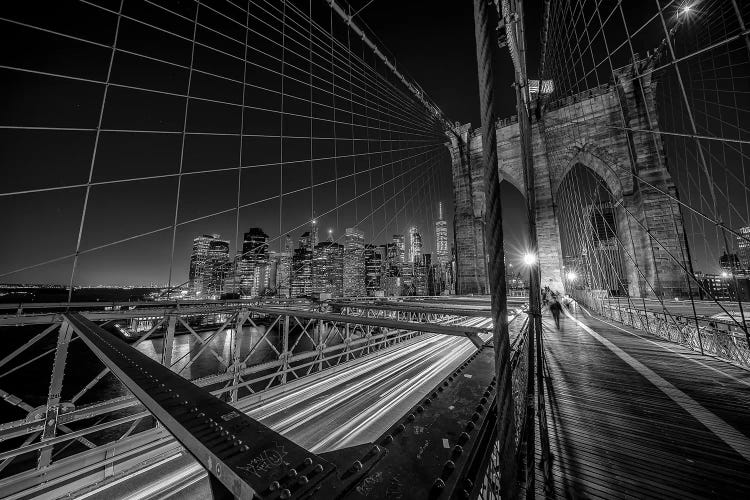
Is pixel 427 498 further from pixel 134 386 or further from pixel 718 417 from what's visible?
pixel 718 417

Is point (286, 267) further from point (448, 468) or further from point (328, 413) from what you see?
point (448, 468)

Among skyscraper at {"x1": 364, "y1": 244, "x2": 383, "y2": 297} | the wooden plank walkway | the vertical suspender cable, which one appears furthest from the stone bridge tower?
the vertical suspender cable

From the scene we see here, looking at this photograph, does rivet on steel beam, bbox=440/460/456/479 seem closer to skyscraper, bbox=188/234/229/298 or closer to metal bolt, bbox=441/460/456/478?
metal bolt, bbox=441/460/456/478

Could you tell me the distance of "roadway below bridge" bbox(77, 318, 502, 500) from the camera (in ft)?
7.00

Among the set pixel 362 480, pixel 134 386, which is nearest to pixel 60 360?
pixel 134 386

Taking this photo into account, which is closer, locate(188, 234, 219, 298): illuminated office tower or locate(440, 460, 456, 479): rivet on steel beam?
locate(440, 460, 456, 479): rivet on steel beam

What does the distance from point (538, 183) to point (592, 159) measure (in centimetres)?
308

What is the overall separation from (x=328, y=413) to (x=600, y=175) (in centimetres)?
1884

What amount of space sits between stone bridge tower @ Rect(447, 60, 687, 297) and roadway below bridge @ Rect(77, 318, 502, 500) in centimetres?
1211

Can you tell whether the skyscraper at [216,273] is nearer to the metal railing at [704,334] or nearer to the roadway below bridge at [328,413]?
the roadway below bridge at [328,413]

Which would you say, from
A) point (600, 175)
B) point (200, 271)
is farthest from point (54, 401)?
point (600, 175)

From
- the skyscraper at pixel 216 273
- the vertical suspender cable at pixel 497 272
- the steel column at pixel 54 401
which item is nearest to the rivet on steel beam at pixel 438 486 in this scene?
the vertical suspender cable at pixel 497 272

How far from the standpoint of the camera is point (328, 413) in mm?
3564

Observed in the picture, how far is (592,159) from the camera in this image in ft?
50.2
